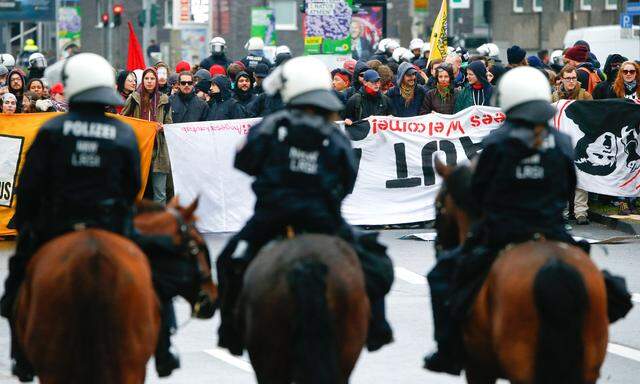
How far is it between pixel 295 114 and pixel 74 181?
3.99ft

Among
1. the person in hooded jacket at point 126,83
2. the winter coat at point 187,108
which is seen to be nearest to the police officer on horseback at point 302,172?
the winter coat at point 187,108

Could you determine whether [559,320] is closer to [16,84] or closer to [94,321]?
[94,321]

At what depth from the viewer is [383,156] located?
1934 centimetres

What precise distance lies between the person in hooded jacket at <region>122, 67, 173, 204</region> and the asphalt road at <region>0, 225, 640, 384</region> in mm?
3436

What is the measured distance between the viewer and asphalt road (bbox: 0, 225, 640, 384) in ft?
35.0

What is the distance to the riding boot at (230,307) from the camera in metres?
8.53

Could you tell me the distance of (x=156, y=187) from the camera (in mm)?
19109

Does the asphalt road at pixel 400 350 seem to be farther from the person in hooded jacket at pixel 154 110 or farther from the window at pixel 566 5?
the window at pixel 566 5

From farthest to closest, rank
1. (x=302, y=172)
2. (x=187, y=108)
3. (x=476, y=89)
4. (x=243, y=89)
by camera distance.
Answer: (x=243, y=89), (x=476, y=89), (x=187, y=108), (x=302, y=172)

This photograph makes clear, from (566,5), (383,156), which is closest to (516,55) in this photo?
(383,156)

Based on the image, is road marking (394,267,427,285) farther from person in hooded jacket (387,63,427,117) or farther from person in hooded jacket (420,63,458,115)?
person in hooded jacket (387,63,427,117)

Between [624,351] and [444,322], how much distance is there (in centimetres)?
341

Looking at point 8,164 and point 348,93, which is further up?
point 348,93

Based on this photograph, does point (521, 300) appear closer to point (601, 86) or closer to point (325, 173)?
point (325, 173)
